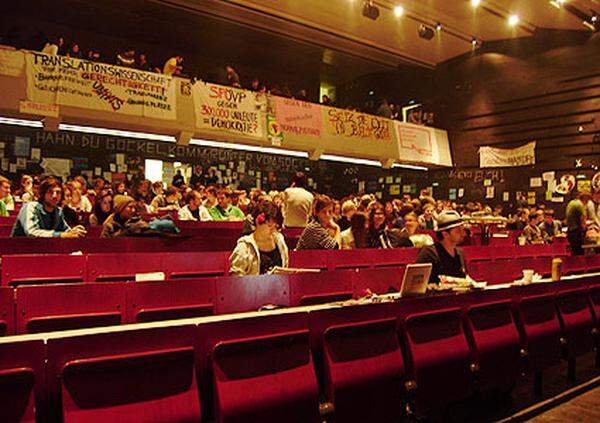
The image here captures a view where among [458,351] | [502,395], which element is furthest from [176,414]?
[502,395]

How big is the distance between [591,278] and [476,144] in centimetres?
1030

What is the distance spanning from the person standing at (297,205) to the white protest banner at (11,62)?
5254 millimetres

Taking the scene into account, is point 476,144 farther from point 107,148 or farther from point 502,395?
point 502,395

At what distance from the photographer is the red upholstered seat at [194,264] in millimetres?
4168

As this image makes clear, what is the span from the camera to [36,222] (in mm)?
4629

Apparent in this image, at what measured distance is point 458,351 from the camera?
2.82 metres

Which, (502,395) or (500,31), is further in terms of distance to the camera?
(500,31)

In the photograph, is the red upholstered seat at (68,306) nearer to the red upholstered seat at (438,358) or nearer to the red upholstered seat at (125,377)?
the red upholstered seat at (125,377)

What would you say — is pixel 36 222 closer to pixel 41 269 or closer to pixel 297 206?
pixel 41 269

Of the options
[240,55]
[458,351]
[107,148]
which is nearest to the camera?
[458,351]

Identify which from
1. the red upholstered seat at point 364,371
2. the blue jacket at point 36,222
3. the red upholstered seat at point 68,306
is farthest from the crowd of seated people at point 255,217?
the red upholstered seat at point 364,371

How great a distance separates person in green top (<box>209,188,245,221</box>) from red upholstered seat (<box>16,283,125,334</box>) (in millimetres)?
5557

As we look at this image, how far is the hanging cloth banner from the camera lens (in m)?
12.8

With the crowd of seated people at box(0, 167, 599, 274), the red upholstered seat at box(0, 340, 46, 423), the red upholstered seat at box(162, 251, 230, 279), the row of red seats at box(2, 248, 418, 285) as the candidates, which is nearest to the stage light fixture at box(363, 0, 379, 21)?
the crowd of seated people at box(0, 167, 599, 274)
